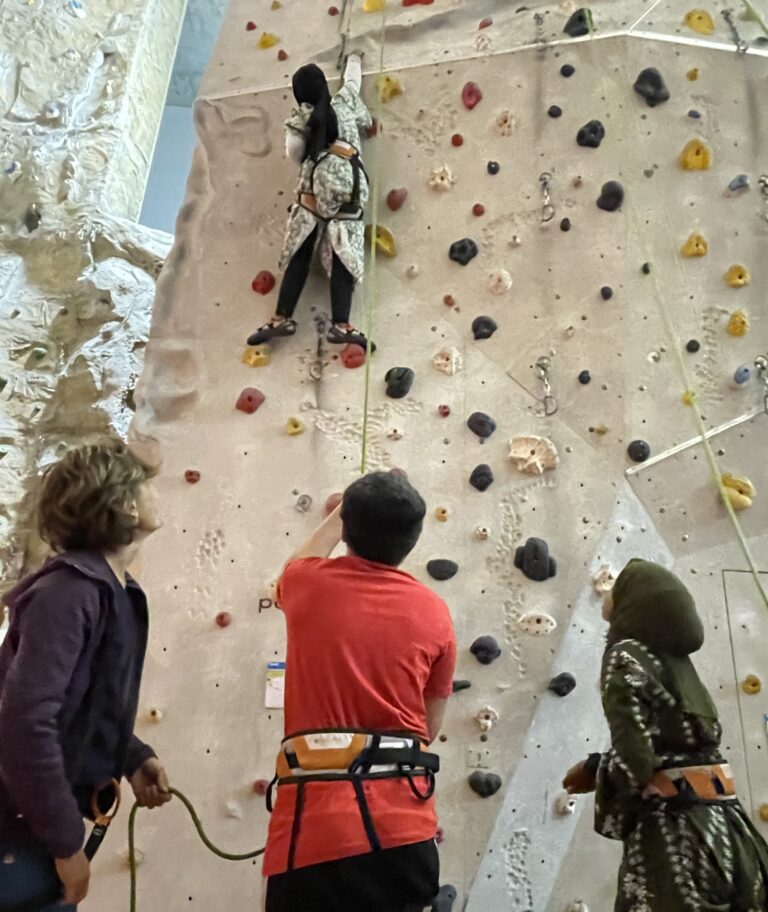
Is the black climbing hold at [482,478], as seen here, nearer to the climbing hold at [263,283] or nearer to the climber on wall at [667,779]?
the climber on wall at [667,779]

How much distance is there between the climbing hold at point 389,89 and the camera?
3.00 meters

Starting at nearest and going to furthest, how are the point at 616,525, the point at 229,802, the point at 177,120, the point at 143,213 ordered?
the point at 229,802
the point at 616,525
the point at 143,213
the point at 177,120

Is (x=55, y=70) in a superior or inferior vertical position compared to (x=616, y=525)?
superior

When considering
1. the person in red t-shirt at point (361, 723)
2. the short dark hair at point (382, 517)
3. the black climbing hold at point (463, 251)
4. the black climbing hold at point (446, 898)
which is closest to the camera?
the person in red t-shirt at point (361, 723)

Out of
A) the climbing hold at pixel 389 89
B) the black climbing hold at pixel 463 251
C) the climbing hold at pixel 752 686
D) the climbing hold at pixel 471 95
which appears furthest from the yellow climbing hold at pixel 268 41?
the climbing hold at pixel 752 686

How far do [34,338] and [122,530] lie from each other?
2903 millimetres

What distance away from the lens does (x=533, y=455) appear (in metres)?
2.45

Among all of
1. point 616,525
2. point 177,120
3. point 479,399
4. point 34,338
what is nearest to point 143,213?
point 177,120

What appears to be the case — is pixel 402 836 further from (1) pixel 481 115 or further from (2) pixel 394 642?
(1) pixel 481 115

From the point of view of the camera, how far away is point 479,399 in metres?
2.57

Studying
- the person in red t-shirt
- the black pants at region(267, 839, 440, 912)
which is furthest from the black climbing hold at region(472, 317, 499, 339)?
the black pants at region(267, 839, 440, 912)

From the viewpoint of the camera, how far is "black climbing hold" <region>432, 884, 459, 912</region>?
6.61 ft

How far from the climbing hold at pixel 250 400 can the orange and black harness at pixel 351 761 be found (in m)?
1.46

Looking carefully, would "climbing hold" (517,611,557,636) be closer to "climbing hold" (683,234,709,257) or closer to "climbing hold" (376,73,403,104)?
"climbing hold" (683,234,709,257)
